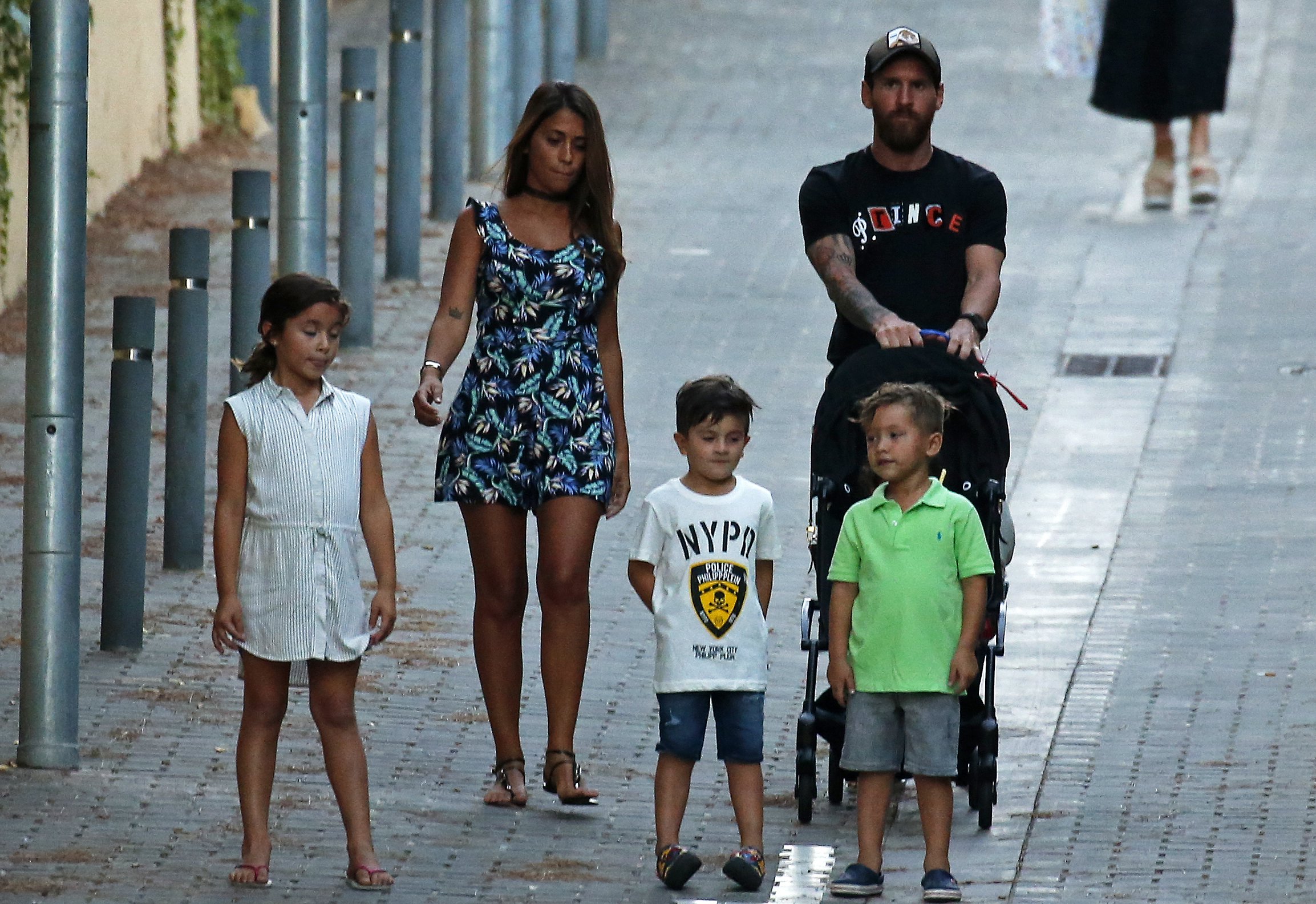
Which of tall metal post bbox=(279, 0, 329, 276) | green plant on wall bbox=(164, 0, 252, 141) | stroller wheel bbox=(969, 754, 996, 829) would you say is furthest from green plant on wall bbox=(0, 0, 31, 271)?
stroller wheel bbox=(969, 754, 996, 829)

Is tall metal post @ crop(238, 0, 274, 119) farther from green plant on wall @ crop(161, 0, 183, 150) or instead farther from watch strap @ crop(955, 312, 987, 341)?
watch strap @ crop(955, 312, 987, 341)

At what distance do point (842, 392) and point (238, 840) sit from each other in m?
1.92

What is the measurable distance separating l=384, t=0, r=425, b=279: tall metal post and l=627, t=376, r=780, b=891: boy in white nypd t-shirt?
8128mm

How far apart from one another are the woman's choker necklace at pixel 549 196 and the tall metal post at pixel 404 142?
7.25m

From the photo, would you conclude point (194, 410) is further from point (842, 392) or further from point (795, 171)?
point (795, 171)

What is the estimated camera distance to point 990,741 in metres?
6.67

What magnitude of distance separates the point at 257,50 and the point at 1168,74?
6.65 metres

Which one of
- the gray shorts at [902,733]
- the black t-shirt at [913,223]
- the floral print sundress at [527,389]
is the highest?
the black t-shirt at [913,223]

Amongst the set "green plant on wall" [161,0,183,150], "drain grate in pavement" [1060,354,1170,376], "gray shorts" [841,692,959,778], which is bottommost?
"gray shorts" [841,692,959,778]

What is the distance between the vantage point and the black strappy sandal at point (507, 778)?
705cm

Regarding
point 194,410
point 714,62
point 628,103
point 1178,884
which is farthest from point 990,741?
point 714,62

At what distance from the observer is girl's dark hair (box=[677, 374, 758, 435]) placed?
6.29 meters

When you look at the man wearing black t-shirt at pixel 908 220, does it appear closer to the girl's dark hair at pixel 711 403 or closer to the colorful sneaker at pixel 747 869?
the girl's dark hair at pixel 711 403

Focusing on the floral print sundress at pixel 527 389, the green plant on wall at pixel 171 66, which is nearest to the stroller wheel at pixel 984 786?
the floral print sundress at pixel 527 389
